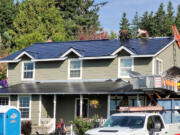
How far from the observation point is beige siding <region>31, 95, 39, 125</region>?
30484 mm

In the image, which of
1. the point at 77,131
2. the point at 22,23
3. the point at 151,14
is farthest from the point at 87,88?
the point at 151,14

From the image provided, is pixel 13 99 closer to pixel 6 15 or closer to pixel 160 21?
pixel 6 15

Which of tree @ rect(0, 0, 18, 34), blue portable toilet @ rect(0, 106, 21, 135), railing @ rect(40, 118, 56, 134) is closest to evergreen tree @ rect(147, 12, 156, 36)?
tree @ rect(0, 0, 18, 34)

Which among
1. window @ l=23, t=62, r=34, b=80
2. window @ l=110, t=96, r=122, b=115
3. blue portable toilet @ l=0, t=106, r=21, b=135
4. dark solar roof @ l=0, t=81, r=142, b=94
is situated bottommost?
blue portable toilet @ l=0, t=106, r=21, b=135

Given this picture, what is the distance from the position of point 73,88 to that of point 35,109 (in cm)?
349

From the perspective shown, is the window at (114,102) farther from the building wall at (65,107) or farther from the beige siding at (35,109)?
the beige siding at (35,109)

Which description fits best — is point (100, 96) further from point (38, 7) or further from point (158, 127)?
point (38, 7)

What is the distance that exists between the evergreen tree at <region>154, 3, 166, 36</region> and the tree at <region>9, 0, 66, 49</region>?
18.6 metres

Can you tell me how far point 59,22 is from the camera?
2427 inches

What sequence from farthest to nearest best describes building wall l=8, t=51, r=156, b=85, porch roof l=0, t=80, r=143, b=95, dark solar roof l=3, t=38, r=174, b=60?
dark solar roof l=3, t=38, r=174, b=60 < building wall l=8, t=51, r=156, b=85 < porch roof l=0, t=80, r=143, b=95

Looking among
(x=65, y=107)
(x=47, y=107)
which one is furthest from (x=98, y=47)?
(x=47, y=107)

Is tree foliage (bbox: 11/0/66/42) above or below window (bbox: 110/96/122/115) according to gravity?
above

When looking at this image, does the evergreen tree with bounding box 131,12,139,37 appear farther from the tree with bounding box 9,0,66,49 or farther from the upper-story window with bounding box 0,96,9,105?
the upper-story window with bounding box 0,96,9,105

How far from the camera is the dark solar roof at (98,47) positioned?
1194 inches
